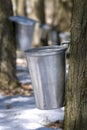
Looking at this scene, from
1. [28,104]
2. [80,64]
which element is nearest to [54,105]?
[80,64]

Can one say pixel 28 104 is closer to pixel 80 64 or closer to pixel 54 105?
pixel 54 105

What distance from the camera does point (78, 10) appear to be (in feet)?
15.9

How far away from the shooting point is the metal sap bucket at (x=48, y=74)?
5.50m

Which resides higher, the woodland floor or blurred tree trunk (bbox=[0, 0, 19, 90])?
blurred tree trunk (bbox=[0, 0, 19, 90])

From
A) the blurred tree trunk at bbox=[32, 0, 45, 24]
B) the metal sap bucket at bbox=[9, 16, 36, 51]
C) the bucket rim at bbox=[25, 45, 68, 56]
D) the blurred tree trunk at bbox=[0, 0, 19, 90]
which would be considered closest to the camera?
the bucket rim at bbox=[25, 45, 68, 56]

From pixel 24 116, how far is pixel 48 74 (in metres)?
1.28

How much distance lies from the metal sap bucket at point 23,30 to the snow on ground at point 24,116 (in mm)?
1932

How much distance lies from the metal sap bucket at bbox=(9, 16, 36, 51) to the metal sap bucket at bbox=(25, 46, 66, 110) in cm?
321

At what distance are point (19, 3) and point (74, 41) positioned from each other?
16481 mm

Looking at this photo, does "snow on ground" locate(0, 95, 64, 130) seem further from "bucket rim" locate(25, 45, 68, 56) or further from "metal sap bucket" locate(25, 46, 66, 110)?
"bucket rim" locate(25, 45, 68, 56)

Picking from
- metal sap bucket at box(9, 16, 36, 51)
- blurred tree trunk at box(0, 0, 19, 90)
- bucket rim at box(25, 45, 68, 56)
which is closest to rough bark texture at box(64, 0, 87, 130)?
bucket rim at box(25, 45, 68, 56)

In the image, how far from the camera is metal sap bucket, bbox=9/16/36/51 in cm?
916

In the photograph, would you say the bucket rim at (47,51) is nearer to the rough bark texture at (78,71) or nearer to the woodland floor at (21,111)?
the rough bark texture at (78,71)

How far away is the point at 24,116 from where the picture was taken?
6.62 metres
